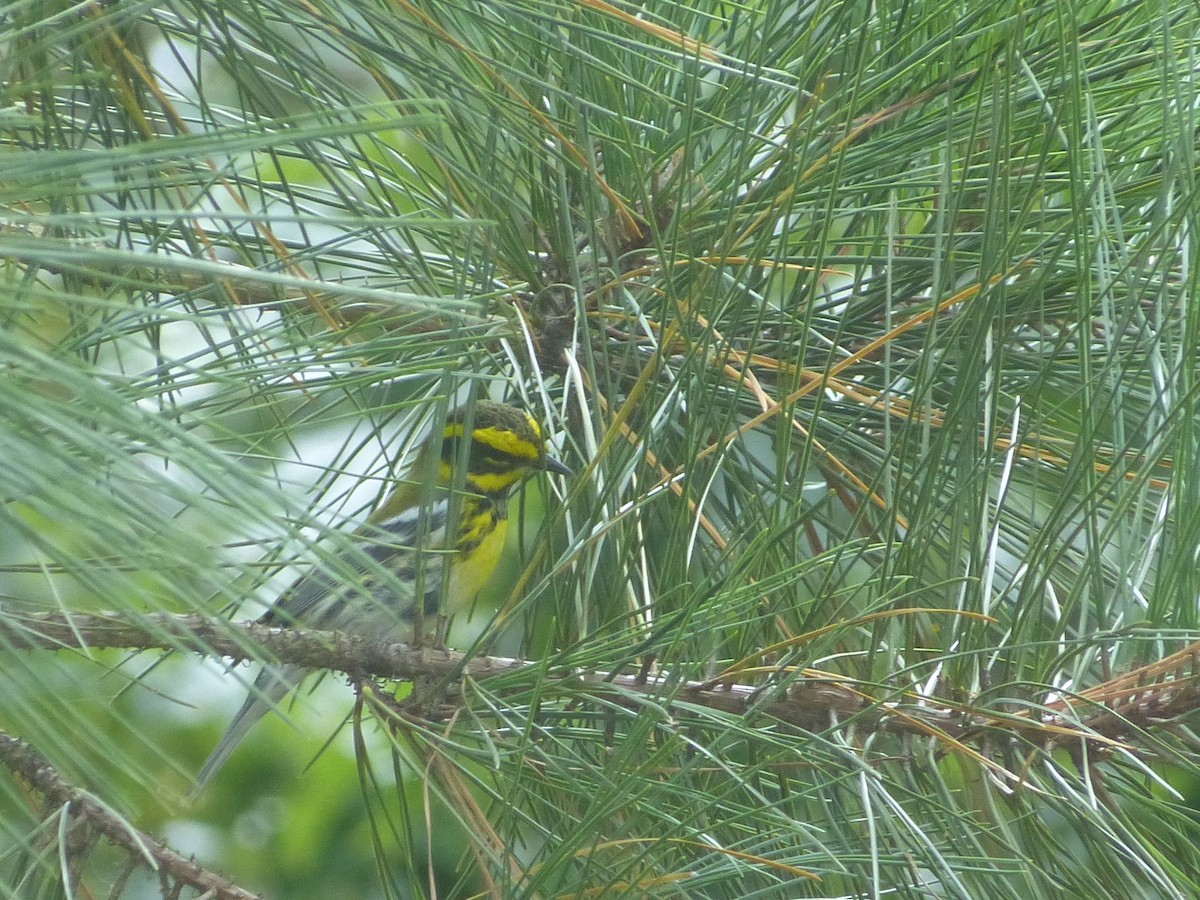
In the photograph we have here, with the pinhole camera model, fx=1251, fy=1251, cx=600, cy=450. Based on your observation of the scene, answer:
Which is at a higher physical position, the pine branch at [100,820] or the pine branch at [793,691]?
the pine branch at [793,691]

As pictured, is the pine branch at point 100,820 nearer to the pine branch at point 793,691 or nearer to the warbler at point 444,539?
the pine branch at point 793,691

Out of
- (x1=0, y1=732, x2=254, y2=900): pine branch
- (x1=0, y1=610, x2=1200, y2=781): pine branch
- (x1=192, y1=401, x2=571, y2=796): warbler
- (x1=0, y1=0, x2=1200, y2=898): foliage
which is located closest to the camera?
(x1=0, y1=0, x2=1200, y2=898): foliage

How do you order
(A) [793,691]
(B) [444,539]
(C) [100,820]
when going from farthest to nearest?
1. (B) [444,539]
2. (C) [100,820]
3. (A) [793,691]

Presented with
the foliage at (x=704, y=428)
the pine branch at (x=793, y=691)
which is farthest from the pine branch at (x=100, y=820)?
the pine branch at (x=793, y=691)

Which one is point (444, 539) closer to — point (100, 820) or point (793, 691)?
point (100, 820)

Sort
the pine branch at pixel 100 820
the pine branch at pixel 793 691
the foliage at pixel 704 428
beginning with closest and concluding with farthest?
the foliage at pixel 704 428, the pine branch at pixel 793 691, the pine branch at pixel 100 820

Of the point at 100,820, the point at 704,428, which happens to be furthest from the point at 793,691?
the point at 100,820

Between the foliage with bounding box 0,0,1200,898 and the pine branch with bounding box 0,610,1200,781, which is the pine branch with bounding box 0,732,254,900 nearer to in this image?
the foliage with bounding box 0,0,1200,898

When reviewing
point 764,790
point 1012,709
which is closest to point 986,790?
point 1012,709

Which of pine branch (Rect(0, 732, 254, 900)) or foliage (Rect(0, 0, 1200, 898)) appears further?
pine branch (Rect(0, 732, 254, 900))

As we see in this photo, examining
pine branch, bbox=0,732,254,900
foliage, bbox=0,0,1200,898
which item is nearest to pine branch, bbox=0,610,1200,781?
foliage, bbox=0,0,1200,898

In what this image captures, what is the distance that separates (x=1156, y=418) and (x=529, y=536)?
6.41 ft

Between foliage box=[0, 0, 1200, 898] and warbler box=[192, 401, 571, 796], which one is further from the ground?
foliage box=[0, 0, 1200, 898]

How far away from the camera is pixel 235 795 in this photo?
254 cm
